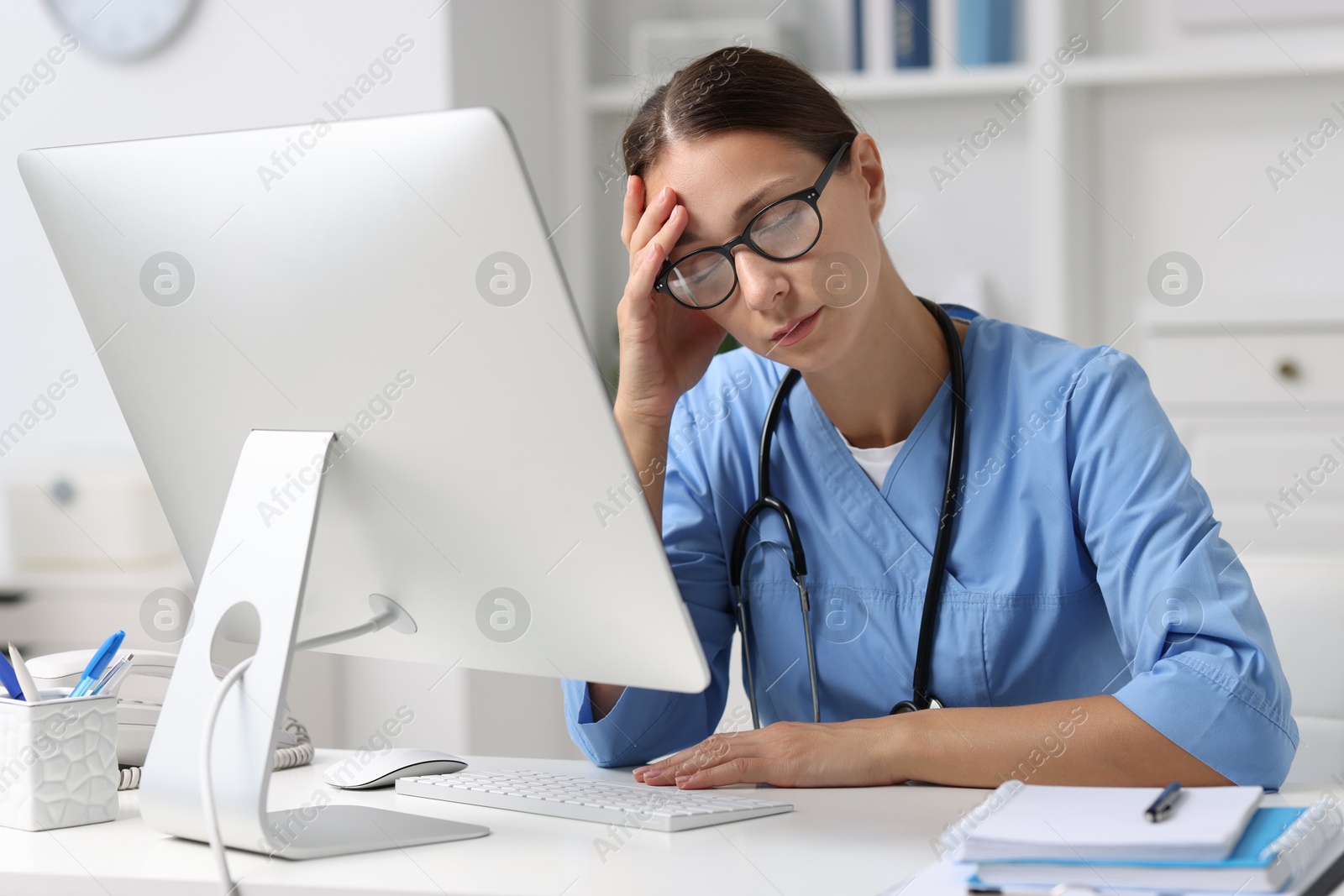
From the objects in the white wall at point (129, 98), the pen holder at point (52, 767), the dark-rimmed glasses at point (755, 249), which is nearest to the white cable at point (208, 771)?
the pen holder at point (52, 767)

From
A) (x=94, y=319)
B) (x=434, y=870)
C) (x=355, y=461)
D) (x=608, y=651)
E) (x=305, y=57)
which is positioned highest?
(x=305, y=57)

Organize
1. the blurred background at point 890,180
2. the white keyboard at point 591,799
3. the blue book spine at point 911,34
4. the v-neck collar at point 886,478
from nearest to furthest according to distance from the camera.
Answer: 1. the white keyboard at point 591,799
2. the v-neck collar at point 886,478
3. the blurred background at point 890,180
4. the blue book spine at point 911,34

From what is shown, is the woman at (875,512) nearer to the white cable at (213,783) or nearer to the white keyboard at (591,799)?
the white keyboard at (591,799)

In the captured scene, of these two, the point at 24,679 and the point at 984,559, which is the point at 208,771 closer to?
the point at 24,679

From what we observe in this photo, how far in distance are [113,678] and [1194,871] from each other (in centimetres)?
82

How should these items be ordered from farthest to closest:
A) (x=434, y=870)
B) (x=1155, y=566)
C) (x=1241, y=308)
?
(x=1241, y=308)
(x=1155, y=566)
(x=434, y=870)

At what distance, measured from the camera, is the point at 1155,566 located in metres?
1.12

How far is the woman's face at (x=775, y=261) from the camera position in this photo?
1174mm

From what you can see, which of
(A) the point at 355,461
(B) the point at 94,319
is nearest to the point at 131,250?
(B) the point at 94,319

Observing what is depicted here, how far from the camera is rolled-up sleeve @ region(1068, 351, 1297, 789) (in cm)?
104

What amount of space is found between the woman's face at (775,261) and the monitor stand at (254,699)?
45cm

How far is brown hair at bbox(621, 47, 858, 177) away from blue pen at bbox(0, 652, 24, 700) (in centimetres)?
71

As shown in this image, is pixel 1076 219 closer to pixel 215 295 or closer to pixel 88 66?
pixel 88 66

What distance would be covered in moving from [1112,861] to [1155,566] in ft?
1.56
